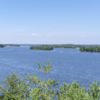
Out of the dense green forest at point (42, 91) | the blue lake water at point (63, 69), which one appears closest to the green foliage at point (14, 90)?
the dense green forest at point (42, 91)

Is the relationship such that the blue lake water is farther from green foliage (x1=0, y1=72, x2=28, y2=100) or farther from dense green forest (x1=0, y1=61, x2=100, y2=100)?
green foliage (x1=0, y1=72, x2=28, y2=100)

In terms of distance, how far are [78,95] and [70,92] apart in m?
1.10

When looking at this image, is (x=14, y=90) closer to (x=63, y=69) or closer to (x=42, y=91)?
(x=42, y=91)

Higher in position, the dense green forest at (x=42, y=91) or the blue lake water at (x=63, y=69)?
the dense green forest at (x=42, y=91)

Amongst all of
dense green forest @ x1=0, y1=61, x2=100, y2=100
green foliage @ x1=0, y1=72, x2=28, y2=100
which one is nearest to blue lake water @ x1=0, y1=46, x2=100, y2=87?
dense green forest @ x1=0, y1=61, x2=100, y2=100

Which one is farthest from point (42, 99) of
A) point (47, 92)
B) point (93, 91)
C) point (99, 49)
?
point (99, 49)

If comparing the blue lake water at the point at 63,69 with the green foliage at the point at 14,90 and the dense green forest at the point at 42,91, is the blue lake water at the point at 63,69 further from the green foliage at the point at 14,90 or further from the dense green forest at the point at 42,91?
the green foliage at the point at 14,90

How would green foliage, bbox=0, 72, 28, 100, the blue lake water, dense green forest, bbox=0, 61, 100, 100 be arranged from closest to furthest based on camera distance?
dense green forest, bbox=0, 61, 100, 100, green foliage, bbox=0, 72, 28, 100, the blue lake water

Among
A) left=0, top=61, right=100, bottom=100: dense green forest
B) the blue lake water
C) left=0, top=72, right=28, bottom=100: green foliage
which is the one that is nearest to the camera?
left=0, top=61, right=100, bottom=100: dense green forest

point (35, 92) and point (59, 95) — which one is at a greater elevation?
point (35, 92)

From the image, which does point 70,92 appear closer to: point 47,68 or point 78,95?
point 78,95

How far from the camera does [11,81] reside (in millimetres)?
22109

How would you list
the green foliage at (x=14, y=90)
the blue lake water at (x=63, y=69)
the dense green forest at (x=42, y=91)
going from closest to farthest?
the dense green forest at (x=42, y=91), the green foliage at (x=14, y=90), the blue lake water at (x=63, y=69)

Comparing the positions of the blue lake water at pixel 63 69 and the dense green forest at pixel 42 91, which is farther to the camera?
the blue lake water at pixel 63 69
